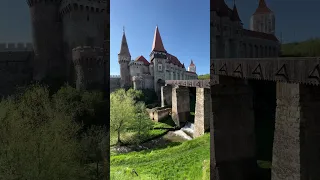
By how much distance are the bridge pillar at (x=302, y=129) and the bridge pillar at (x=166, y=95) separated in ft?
5.75

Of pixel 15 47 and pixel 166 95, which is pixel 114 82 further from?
pixel 15 47

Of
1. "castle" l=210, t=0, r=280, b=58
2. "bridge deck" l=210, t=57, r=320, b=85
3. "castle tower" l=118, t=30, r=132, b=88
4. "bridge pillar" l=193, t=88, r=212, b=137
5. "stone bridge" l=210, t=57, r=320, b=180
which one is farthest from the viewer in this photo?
"bridge pillar" l=193, t=88, r=212, b=137

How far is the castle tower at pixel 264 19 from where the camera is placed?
322 centimetres

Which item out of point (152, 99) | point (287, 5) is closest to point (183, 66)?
point (152, 99)

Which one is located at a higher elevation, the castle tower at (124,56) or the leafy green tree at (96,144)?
the castle tower at (124,56)

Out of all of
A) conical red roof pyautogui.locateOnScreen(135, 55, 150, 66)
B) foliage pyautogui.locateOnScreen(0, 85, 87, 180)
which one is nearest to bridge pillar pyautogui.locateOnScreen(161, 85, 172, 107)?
conical red roof pyautogui.locateOnScreen(135, 55, 150, 66)

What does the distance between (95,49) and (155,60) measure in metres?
0.91

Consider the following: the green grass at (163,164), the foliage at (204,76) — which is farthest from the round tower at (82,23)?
the foliage at (204,76)

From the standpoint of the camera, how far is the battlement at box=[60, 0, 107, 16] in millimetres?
3105

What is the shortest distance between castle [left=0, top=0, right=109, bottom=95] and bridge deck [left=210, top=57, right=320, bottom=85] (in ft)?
6.68

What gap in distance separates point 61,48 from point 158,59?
146cm

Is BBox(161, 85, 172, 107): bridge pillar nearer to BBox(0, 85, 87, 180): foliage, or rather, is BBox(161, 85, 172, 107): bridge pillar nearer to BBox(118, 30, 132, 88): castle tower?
BBox(118, 30, 132, 88): castle tower

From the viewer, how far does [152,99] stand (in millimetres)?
3766

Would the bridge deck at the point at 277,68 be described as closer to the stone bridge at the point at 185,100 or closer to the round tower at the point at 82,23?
the stone bridge at the point at 185,100
